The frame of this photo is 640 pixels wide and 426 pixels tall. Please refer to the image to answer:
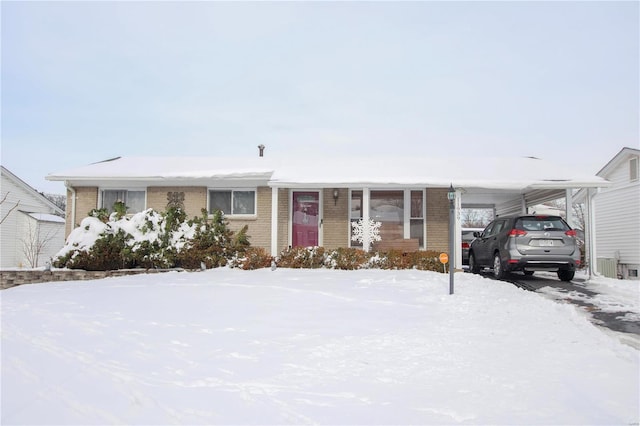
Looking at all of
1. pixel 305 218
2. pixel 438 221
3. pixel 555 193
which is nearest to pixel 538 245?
pixel 438 221

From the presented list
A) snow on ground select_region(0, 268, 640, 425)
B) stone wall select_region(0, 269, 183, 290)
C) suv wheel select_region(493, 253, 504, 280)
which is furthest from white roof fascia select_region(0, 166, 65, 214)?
suv wheel select_region(493, 253, 504, 280)

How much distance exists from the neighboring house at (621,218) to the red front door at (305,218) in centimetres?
1087

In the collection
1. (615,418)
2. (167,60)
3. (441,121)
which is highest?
(167,60)

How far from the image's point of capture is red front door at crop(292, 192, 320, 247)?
15297mm

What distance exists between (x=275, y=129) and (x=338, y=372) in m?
20.1

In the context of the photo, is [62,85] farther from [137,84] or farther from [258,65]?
[258,65]

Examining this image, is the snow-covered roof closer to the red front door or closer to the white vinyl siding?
the red front door

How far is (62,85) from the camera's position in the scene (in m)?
15.9

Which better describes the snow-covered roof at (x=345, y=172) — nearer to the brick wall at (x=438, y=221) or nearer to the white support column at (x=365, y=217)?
the white support column at (x=365, y=217)

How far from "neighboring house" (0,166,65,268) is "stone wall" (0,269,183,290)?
1234 cm

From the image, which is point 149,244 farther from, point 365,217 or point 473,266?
point 473,266

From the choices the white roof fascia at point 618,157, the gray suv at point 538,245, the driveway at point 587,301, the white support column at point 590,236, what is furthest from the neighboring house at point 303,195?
the white roof fascia at point 618,157

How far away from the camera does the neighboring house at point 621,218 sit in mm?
18328

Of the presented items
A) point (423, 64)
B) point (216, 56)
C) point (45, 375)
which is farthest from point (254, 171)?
point (45, 375)
